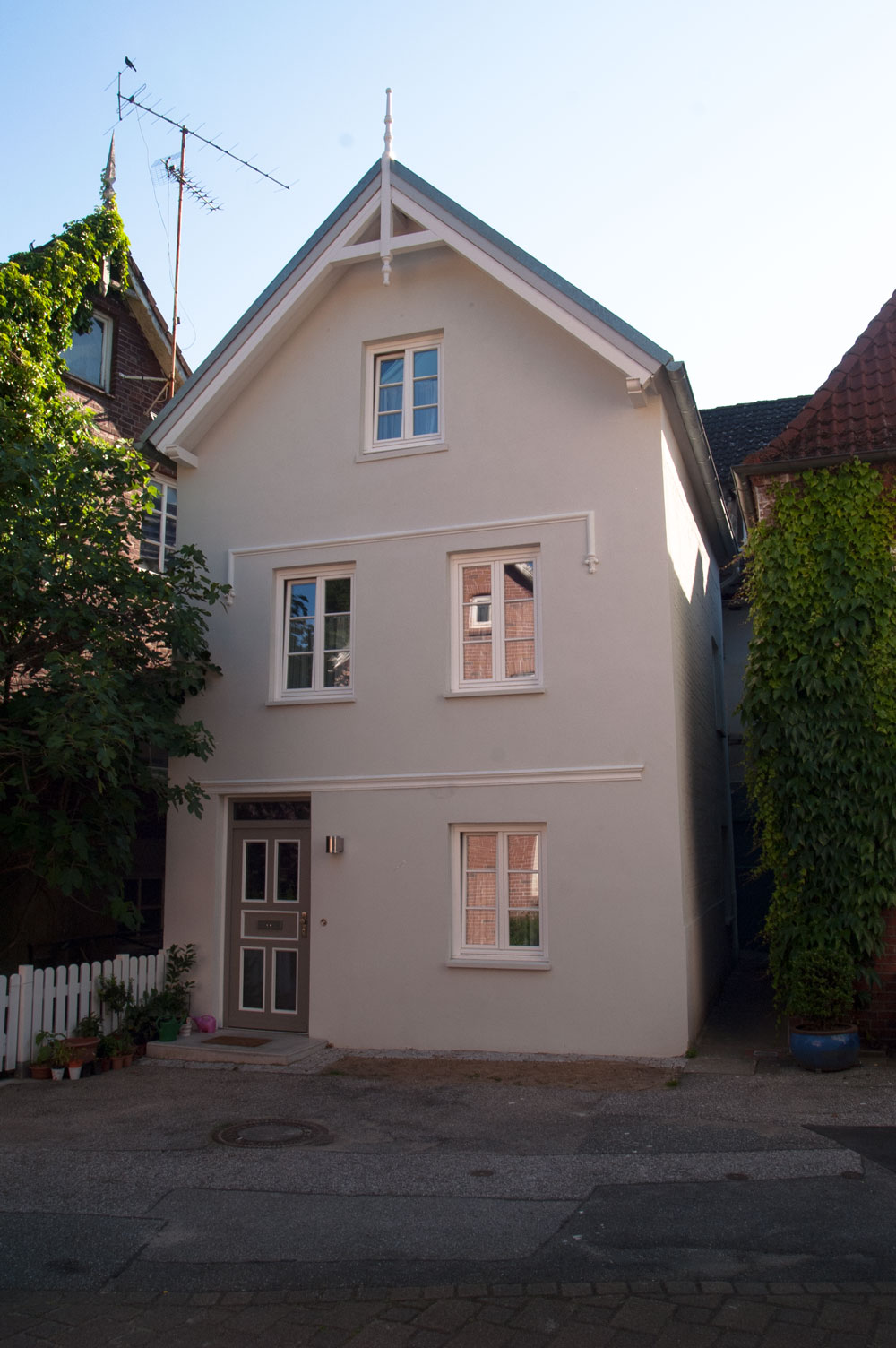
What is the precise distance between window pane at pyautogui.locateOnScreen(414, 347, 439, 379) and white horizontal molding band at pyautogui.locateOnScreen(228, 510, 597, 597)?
1.97 meters

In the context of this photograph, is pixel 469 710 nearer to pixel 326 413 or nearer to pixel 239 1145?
pixel 326 413

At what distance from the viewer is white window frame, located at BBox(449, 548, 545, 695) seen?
37.2 ft

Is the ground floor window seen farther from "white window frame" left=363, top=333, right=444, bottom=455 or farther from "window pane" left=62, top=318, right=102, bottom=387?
"window pane" left=62, top=318, right=102, bottom=387

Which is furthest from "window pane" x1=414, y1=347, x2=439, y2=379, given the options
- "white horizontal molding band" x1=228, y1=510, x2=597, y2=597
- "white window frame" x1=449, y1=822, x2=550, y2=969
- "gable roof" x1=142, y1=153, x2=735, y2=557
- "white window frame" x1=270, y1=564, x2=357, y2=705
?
"white window frame" x1=449, y1=822, x2=550, y2=969

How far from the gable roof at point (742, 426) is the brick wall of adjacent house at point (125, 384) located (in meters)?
9.48

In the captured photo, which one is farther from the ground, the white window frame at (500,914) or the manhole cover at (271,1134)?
the white window frame at (500,914)

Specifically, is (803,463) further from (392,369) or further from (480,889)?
(480,889)

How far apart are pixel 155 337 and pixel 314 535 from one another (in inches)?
273

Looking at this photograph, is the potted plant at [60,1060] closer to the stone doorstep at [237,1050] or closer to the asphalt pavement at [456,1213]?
the asphalt pavement at [456,1213]

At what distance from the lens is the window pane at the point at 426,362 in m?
12.5

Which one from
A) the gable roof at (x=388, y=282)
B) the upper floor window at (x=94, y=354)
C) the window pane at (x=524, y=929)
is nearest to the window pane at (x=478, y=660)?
the window pane at (x=524, y=929)

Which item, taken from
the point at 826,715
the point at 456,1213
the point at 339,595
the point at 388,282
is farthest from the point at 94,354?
the point at 456,1213

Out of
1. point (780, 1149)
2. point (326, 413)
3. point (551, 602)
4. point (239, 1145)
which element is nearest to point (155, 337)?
point (326, 413)

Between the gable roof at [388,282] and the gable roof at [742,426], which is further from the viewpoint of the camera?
the gable roof at [742,426]
